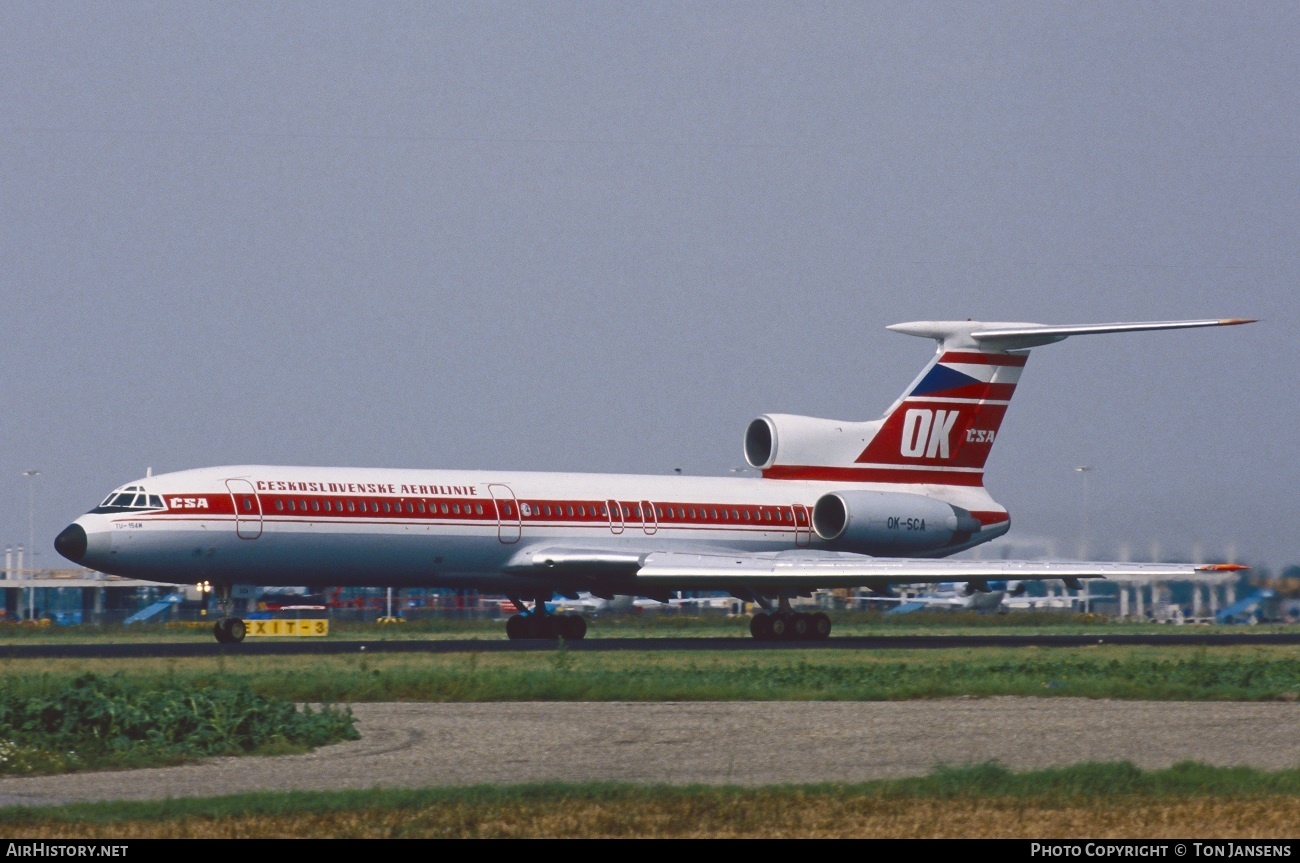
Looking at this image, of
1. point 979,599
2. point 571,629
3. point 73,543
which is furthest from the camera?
point 979,599

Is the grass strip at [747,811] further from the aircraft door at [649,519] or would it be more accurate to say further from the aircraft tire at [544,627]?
the aircraft door at [649,519]

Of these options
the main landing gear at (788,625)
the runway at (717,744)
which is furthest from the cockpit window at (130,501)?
the runway at (717,744)

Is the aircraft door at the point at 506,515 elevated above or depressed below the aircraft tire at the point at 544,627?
above

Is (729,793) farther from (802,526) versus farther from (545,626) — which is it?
(802,526)

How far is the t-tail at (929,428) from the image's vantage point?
4481 centimetres

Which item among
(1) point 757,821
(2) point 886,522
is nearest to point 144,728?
(1) point 757,821

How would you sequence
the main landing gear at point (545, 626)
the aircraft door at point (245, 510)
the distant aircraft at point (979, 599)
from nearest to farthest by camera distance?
the aircraft door at point (245, 510), the main landing gear at point (545, 626), the distant aircraft at point (979, 599)

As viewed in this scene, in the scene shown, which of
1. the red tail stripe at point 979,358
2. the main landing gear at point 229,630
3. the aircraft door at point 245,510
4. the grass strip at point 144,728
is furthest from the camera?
the red tail stripe at point 979,358

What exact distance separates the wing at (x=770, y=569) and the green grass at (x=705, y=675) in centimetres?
451

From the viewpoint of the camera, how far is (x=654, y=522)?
42.0 metres

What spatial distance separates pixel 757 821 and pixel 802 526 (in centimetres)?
3190

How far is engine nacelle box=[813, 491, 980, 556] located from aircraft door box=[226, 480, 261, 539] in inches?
565

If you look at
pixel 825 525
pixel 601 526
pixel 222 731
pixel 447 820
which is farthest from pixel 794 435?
pixel 447 820

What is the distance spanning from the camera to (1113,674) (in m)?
26.0
